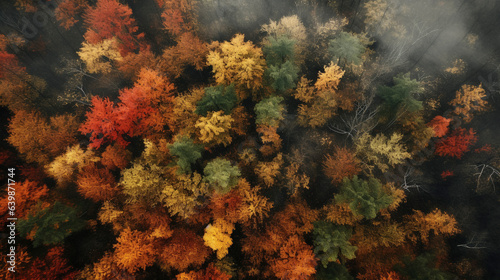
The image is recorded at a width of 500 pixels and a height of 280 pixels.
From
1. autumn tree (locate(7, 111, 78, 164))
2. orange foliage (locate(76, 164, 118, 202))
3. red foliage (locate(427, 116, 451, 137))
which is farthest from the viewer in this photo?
autumn tree (locate(7, 111, 78, 164))

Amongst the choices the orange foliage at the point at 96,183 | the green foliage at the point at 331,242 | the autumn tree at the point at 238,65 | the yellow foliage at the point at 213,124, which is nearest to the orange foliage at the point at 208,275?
the green foliage at the point at 331,242

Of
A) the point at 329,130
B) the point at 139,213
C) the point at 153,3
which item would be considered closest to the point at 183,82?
the point at 153,3

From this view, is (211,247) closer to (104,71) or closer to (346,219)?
(346,219)

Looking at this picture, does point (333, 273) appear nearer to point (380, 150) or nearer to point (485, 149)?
point (380, 150)

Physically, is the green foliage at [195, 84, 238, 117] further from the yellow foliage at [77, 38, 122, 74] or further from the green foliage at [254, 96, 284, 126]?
the yellow foliage at [77, 38, 122, 74]

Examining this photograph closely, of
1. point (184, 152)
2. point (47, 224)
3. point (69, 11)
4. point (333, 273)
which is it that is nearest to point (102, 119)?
point (47, 224)

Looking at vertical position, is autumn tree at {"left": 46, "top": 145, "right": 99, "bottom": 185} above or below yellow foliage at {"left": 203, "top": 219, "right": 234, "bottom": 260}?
above

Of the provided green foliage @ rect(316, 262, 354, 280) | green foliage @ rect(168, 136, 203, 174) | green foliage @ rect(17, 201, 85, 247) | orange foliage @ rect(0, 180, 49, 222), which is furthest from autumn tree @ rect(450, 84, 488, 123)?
orange foliage @ rect(0, 180, 49, 222)
